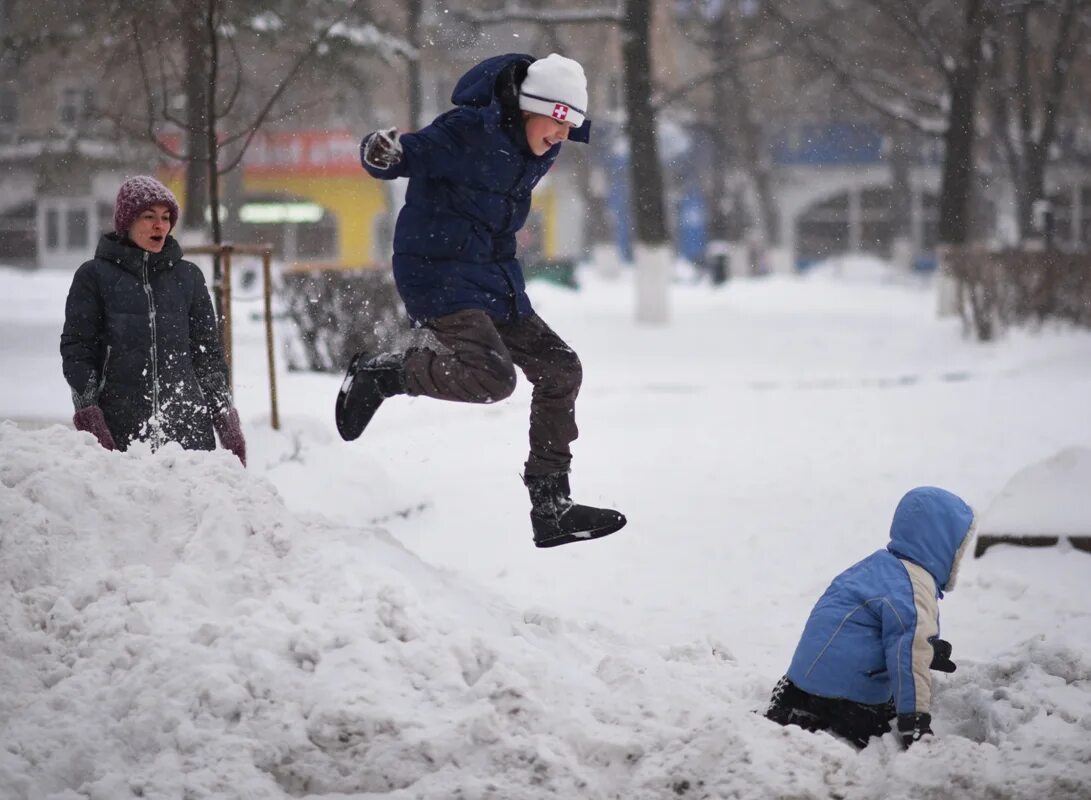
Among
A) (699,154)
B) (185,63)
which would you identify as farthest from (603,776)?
(699,154)

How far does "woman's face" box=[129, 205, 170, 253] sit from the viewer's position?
14.0ft

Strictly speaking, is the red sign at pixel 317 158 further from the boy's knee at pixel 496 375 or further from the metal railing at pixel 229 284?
the boy's knee at pixel 496 375

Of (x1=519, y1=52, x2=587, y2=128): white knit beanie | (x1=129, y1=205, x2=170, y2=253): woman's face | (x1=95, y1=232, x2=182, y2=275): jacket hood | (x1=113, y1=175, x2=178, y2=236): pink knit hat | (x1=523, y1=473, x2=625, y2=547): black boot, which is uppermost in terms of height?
(x1=519, y1=52, x2=587, y2=128): white knit beanie

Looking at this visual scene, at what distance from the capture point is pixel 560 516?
4652 millimetres

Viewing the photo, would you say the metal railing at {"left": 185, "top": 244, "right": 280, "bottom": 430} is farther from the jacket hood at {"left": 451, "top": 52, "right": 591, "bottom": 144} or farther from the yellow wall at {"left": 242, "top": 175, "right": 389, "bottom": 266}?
the yellow wall at {"left": 242, "top": 175, "right": 389, "bottom": 266}

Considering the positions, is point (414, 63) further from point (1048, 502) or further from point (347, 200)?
point (347, 200)

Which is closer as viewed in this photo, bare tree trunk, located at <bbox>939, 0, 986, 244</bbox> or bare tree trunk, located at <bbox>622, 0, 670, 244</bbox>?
bare tree trunk, located at <bbox>939, 0, 986, 244</bbox>

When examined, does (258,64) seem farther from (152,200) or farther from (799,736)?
(799,736)

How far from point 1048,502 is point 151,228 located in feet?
14.5

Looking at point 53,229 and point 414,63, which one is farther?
point 53,229

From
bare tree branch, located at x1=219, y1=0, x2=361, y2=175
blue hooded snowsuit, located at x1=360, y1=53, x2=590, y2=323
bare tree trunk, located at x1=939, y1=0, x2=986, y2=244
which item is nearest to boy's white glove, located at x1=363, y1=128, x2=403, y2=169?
blue hooded snowsuit, located at x1=360, y1=53, x2=590, y2=323

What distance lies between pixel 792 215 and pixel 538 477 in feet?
122

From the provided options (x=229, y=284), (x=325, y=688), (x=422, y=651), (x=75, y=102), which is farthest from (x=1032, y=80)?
(x=325, y=688)

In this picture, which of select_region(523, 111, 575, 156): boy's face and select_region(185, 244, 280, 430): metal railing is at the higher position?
select_region(523, 111, 575, 156): boy's face
